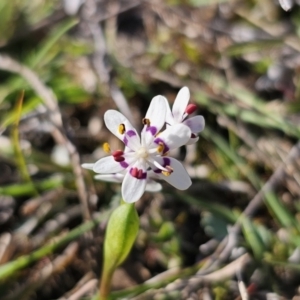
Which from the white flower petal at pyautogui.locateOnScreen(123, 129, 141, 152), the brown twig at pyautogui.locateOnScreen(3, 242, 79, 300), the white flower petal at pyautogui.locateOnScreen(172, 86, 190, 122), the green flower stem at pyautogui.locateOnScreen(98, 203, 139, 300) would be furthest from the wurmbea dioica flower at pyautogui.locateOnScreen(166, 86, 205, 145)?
the brown twig at pyautogui.locateOnScreen(3, 242, 79, 300)

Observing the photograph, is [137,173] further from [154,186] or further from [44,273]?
[44,273]

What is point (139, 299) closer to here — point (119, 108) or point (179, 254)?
point (179, 254)

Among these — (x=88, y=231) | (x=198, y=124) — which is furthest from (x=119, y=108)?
(x=198, y=124)

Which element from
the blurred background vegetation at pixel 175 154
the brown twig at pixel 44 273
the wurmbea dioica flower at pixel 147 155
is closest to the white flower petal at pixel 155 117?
the wurmbea dioica flower at pixel 147 155

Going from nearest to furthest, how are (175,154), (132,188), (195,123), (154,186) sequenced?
1. (132,188)
2. (195,123)
3. (154,186)
4. (175,154)

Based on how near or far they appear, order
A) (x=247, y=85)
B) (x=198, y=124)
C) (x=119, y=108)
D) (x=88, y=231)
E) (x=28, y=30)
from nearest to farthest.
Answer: (x=198, y=124) < (x=88, y=231) < (x=119, y=108) < (x=247, y=85) < (x=28, y=30)

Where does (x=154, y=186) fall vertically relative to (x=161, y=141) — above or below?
below

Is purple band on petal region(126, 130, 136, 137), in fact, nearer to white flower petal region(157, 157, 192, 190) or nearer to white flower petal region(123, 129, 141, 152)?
white flower petal region(123, 129, 141, 152)

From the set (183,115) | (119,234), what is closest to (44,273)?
(119,234)
